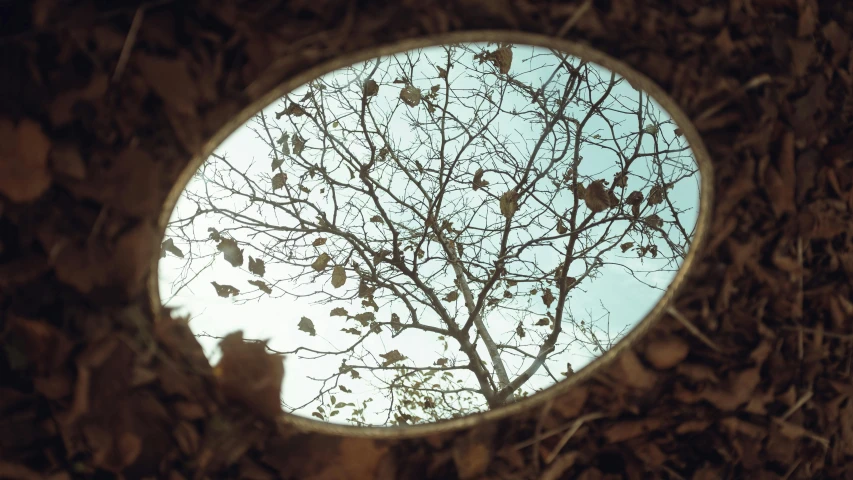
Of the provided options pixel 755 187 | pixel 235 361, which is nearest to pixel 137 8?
pixel 235 361

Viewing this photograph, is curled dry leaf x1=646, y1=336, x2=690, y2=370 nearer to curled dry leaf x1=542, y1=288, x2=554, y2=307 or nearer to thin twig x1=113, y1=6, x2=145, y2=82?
thin twig x1=113, y1=6, x2=145, y2=82

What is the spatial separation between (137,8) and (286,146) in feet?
2.91


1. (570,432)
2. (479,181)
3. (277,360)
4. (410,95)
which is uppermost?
(410,95)

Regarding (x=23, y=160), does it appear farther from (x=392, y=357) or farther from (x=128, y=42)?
(x=392, y=357)

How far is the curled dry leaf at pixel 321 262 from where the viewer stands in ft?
4.03

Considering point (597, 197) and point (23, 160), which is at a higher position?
point (597, 197)

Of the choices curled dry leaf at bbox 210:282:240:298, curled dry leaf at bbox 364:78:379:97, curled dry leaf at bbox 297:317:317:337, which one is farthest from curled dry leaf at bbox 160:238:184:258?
curled dry leaf at bbox 364:78:379:97

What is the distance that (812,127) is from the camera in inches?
16.3

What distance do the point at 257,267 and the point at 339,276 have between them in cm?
19

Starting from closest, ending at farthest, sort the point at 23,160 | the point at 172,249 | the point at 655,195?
1. the point at 23,160
2. the point at 172,249
3. the point at 655,195

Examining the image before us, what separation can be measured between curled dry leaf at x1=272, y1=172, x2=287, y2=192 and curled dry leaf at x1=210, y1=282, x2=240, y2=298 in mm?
248

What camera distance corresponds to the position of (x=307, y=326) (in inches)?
43.5

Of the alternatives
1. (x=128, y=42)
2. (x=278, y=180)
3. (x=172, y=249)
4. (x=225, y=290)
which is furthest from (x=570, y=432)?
(x=278, y=180)

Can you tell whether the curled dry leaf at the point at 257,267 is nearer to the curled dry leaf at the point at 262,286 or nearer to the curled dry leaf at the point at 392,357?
the curled dry leaf at the point at 262,286
